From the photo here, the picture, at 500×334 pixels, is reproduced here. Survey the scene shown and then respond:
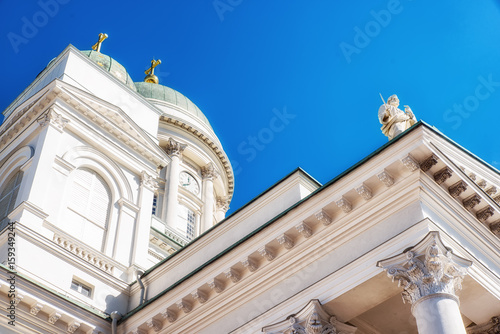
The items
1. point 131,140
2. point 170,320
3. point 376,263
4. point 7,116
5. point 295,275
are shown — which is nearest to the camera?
point 376,263

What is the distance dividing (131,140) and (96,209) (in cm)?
339

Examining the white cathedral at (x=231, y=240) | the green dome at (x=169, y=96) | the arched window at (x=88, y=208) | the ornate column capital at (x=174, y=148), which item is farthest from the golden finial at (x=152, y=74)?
the arched window at (x=88, y=208)

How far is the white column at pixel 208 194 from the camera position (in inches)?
1485

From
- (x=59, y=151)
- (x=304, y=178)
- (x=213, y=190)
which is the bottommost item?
(x=304, y=178)

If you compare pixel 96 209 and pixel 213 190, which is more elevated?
pixel 213 190

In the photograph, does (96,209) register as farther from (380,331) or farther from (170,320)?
(380,331)

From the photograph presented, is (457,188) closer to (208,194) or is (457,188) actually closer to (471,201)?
(471,201)

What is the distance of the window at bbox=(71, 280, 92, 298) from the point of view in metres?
18.4

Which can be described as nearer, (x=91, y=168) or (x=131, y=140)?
(x=91, y=168)

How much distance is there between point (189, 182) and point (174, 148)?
2.33m

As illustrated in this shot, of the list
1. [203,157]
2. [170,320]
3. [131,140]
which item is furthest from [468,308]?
[203,157]

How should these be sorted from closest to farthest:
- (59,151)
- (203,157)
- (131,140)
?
(59,151) → (131,140) → (203,157)

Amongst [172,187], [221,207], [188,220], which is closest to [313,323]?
[172,187]

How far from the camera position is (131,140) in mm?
23375
